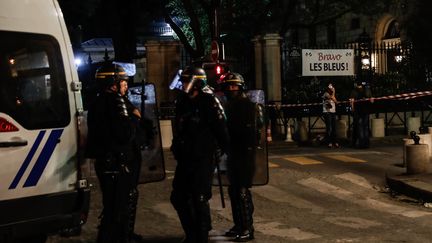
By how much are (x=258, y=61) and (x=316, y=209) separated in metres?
12.2

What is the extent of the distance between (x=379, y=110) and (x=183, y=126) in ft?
48.5

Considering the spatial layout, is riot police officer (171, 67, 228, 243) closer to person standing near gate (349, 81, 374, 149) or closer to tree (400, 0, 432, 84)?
person standing near gate (349, 81, 374, 149)

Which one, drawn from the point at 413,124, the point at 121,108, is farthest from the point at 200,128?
the point at 413,124

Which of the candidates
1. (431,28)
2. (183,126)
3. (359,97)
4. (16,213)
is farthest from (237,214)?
(431,28)

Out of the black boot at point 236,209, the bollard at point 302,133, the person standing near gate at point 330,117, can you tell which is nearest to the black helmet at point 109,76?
the black boot at point 236,209

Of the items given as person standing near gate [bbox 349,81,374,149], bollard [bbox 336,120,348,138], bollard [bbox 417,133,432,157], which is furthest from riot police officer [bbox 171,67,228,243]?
bollard [bbox 336,120,348,138]

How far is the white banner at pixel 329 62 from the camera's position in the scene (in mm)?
19594

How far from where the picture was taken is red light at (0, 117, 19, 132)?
17.6 feet

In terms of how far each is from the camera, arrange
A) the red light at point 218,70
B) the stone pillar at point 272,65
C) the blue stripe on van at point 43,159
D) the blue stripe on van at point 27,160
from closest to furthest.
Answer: the blue stripe on van at point 27,160, the blue stripe on van at point 43,159, the red light at point 218,70, the stone pillar at point 272,65

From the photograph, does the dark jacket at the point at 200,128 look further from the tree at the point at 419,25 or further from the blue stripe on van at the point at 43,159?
the tree at the point at 419,25

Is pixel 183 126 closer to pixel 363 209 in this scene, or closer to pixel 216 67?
pixel 363 209

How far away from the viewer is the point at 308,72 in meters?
19.7

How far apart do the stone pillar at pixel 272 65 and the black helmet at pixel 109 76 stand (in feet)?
47.1

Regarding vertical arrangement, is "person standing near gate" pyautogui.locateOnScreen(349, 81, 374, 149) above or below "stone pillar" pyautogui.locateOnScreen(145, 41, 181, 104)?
below
